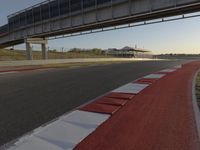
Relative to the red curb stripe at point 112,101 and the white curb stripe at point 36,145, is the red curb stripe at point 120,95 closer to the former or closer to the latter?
the red curb stripe at point 112,101

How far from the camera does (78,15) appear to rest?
1558 inches

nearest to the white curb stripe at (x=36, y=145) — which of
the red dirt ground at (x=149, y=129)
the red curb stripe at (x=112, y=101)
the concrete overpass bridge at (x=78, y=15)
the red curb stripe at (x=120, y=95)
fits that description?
the red dirt ground at (x=149, y=129)

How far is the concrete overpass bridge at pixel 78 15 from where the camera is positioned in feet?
96.4

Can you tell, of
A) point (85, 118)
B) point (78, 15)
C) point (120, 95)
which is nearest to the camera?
point (85, 118)

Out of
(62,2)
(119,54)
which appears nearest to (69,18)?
(62,2)

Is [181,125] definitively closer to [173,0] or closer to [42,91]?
[42,91]

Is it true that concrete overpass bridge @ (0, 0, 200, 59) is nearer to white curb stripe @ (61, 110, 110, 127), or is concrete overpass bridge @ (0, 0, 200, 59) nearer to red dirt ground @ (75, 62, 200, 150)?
red dirt ground @ (75, 62, 200, 150)

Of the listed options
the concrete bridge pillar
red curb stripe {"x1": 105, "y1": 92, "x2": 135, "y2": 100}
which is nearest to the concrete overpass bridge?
the concrete bridge pillar

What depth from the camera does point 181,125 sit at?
5.72 meters

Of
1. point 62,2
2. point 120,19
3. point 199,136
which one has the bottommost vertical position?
point 199,136

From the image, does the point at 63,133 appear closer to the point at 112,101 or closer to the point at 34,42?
the point at 112,101

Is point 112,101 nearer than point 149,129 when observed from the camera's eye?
No

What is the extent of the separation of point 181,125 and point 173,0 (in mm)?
23531

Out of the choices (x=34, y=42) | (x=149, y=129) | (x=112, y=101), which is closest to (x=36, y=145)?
(x=149, y=129)
